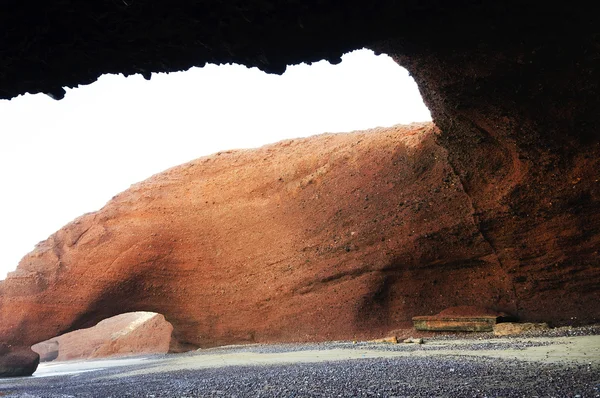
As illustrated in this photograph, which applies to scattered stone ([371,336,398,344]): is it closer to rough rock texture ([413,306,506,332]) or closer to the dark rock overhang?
rough rock texture ([413,306,506,332])

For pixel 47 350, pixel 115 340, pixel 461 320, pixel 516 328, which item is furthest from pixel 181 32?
pixel 47 350

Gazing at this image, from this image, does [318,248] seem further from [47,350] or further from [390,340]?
[47,350]

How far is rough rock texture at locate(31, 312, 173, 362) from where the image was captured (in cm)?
2736

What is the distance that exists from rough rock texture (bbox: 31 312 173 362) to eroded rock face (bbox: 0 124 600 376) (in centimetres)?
745

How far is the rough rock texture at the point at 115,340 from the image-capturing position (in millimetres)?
27359

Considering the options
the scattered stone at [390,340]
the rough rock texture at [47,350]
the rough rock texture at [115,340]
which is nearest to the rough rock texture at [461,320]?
the scattered stone at [390,340]

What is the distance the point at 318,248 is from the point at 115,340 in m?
19.7

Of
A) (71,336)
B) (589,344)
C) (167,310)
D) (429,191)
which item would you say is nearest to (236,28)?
(589,344)

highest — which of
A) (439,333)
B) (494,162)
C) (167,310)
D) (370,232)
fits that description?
(494,162)

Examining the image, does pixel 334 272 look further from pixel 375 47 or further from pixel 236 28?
pixel 236 28

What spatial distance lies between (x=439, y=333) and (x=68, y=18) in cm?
1091

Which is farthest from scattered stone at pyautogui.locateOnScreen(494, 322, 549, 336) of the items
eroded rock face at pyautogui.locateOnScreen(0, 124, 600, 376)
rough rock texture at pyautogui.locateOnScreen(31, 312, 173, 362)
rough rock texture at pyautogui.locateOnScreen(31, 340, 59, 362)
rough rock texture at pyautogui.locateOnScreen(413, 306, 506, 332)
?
rough rock texture at pyautogui.locateOnScreen(31, 340, 59, 362)

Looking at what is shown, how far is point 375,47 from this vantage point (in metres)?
5.12

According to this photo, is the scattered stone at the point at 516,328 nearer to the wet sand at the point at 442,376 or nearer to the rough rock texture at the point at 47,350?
the wet sand at the point at 442,376
